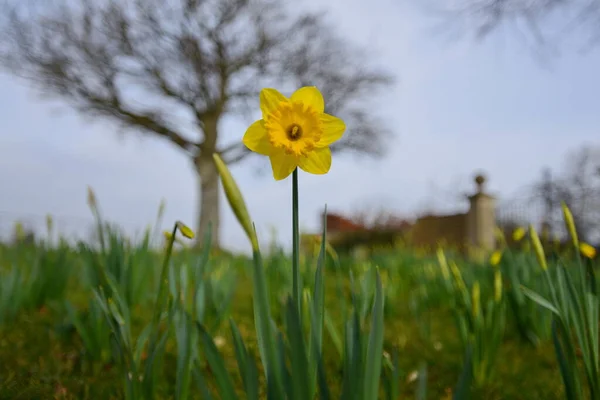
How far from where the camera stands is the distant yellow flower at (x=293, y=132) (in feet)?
2.44

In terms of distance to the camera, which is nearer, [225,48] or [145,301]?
[145,301]

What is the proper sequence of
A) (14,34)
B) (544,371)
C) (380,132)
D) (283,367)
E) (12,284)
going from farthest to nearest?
1. (380,132)
2. (14,34)
3. (12,284)
4. (544,371)
5. (283,367)

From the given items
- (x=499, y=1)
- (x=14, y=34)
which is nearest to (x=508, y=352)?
(x=499, y=1)

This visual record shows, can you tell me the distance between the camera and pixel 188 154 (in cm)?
1098

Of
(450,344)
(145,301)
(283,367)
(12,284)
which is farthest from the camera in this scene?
(145,301)

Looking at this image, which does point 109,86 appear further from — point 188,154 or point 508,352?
point 508,352

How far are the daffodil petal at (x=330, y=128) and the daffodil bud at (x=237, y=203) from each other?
19cm

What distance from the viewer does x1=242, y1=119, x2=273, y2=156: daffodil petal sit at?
768 millimetres

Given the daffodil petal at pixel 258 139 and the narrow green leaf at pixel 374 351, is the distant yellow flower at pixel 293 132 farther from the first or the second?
the narrow green leaf at pixel 374 351

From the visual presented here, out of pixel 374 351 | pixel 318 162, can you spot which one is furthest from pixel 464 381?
pixel 318 162

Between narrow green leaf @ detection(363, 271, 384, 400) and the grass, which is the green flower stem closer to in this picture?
narrow green leaf @ detection(363, 271, 384, 400)

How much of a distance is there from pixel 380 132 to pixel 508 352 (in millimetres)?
10753

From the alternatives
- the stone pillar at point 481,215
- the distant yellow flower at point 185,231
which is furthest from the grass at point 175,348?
the stone pillar at point 481,215

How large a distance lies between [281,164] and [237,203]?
154 mm
